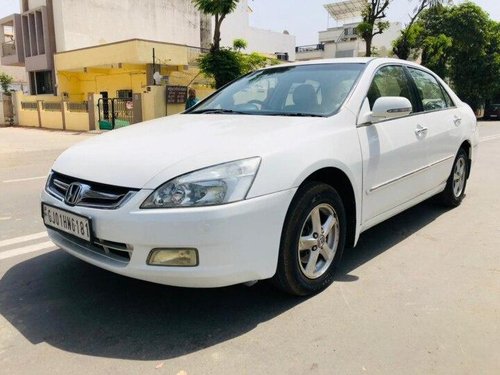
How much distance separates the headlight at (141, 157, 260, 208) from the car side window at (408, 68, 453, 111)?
2.69 meters

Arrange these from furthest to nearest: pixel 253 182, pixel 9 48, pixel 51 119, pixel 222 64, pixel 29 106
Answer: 1. pixel 9 48
2. pixel 29 106
3. pixel 51 119
4. pixel 222 64
5. pixel 253 182

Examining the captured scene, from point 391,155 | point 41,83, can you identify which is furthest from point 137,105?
point 391,155

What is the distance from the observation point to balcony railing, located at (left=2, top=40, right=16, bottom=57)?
32838 mm

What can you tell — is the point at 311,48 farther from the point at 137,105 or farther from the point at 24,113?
the point at 137,105

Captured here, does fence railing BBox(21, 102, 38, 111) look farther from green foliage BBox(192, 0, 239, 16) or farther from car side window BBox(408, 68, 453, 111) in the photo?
car side window BBox(408, 68, 453, 111)

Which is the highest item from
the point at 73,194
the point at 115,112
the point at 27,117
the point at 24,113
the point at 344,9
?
the point at 344,9

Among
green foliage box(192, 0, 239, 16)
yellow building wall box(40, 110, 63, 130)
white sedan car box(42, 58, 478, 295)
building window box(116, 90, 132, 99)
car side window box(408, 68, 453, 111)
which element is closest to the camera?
white sedan car box(42, 58, 478, 295)

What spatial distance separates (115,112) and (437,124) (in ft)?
58.1

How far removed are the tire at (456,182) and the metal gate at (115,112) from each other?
1580 centimetres

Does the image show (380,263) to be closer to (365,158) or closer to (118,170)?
(365,158)

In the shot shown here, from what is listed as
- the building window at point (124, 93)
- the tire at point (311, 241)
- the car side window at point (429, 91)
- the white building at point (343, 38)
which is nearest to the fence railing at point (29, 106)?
the building window at point (124, 93)

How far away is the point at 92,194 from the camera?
2.69 m

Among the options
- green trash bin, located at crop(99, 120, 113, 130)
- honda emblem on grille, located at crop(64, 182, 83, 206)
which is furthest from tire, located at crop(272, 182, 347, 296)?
green trash bin, located at crop(99, 120, 113, 130)

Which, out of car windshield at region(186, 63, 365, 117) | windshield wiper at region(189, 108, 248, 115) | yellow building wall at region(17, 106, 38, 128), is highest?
car windshield at region(186, 63, 365, 117)
